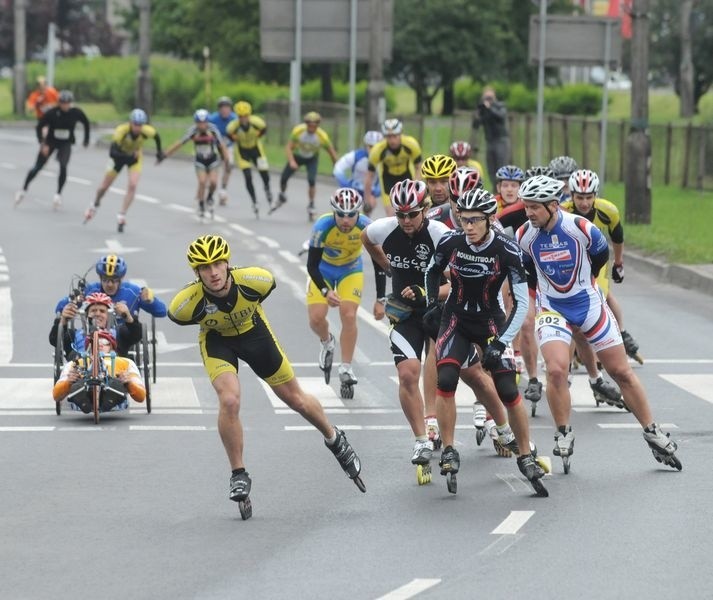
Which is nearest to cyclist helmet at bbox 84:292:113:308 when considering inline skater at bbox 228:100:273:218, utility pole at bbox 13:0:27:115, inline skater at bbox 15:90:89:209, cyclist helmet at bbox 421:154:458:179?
cyclist helmet at bbox 421:154:458:179

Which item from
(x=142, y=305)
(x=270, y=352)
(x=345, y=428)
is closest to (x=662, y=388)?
(x=345, y=428)

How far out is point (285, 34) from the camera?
39625 mm

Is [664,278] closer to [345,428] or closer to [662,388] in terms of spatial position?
[662,388]

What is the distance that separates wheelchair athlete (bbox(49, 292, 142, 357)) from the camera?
49.5ft

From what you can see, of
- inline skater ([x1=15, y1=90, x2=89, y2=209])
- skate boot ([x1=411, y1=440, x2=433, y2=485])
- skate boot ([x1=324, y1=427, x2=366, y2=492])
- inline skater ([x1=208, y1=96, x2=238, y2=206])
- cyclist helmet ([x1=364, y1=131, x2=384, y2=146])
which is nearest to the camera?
skate boot ([x1=324, y1=427, x2=366, y2=492])

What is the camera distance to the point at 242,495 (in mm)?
10961

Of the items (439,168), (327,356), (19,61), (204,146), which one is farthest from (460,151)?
(19,61)

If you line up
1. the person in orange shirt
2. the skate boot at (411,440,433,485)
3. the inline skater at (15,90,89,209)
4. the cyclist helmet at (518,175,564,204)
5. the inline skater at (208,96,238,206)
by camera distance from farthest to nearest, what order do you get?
the person in orange shirt
the inline skater at (208,96,238,206)
the inline skater at (15,90,89,209)
the cyclist helmet at (518,175,564,204)
the skate boot at (411,440,433,485)

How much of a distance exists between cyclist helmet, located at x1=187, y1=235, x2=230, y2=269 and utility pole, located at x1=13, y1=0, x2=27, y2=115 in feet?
175

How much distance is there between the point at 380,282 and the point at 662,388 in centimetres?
300

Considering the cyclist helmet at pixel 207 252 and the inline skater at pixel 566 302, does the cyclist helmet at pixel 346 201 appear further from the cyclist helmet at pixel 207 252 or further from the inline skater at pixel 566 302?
the cyclist helmet at pixel 207 252

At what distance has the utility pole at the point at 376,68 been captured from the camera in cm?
3819

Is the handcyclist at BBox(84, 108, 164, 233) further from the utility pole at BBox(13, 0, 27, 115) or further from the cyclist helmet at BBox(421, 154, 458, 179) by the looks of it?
the utility pole at BBox(13, 0, 27, 115)

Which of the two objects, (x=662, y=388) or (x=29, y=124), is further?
(x=29, y=124)
